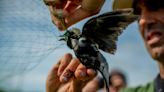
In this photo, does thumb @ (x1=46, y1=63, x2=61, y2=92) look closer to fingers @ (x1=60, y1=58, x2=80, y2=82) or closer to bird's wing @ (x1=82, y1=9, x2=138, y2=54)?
fingers @ (x1=60, y1=58, x2=80, y2=82)

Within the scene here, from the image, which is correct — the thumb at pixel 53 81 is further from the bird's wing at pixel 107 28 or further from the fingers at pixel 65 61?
the bird's wing at pixel 107 28

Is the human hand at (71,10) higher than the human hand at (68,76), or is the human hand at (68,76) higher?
the human hand at (71,10)

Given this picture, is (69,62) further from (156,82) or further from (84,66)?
(156,82)

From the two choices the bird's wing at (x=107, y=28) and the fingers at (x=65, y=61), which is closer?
the bird's wing at (x=107, y=28)

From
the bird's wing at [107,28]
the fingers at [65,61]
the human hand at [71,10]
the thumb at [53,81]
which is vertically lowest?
the thumb at [53,81]

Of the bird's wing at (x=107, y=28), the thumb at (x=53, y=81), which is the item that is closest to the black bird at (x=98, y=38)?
the bird's wing at (x=107, y=28)

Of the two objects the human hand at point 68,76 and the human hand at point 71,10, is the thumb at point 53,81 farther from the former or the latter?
the human hand at point 71,10

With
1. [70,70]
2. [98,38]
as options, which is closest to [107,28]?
[98,38]
